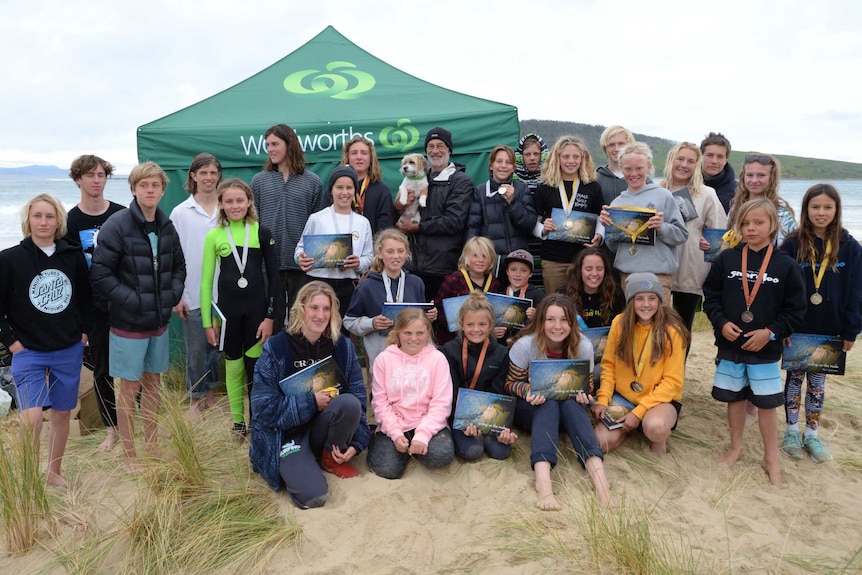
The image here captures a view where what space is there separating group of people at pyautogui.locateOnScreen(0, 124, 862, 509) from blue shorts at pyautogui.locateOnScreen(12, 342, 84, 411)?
0.01 metres

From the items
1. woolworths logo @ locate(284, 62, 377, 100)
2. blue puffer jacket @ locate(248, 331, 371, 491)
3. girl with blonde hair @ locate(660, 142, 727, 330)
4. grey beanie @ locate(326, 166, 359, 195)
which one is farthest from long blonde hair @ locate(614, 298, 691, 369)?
woolworths logo @ locate(284, 62, 377, 100)

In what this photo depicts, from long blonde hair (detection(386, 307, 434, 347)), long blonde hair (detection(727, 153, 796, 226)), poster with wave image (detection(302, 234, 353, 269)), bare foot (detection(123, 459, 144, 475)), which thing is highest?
long blonde hair (detection(727, 153, 796, 226))

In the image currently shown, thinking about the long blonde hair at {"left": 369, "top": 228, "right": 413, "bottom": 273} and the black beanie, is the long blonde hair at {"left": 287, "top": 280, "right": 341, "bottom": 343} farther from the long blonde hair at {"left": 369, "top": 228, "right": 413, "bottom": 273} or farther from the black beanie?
the black beanie

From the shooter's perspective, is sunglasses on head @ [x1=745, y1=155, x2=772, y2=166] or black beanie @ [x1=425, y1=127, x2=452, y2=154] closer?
sunglasses on head @ [x1=745, y1=155, x2=772, y2=166]

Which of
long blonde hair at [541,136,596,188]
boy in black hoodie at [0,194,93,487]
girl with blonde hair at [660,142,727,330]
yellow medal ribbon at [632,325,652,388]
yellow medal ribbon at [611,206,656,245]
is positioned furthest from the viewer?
long blonde hair at [541,136,596,188]

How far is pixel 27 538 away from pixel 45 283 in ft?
4.73

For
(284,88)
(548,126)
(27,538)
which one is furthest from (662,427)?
(548,126)

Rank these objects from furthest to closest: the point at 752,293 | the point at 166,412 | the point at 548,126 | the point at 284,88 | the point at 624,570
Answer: the point at 548,126 < the point at 284,88 < the point at 752,293 < the point at 166,412 < the point at 624,570

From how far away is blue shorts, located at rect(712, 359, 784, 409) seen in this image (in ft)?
13.0

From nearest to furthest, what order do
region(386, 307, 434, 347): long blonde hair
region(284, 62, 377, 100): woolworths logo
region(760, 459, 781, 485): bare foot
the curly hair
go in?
region(760, 459, 781, 485): bare foot → region(386, 307, 434, 347): long blonde hair → the curly hair → region(284, 62, 377, 100): woolworths logo

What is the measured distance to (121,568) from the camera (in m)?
2.98

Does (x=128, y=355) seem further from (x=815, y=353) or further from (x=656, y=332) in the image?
(x=815, y=353)

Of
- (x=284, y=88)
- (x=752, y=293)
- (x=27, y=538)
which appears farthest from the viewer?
(x=284, y=88)

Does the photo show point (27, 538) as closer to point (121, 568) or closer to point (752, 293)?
point (121, 568)
